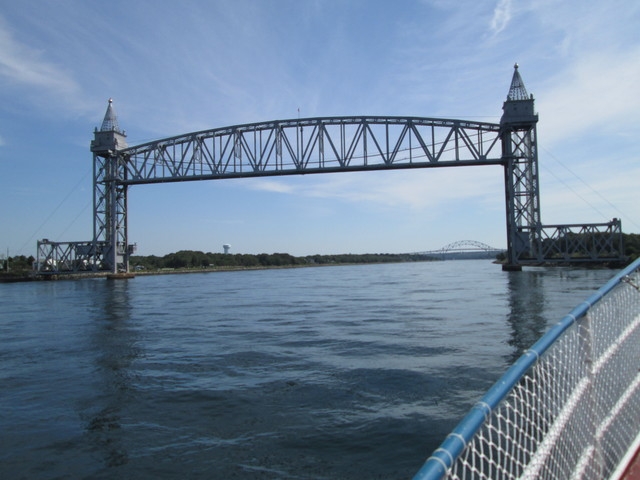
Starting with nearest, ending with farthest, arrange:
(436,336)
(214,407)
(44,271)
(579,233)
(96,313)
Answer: (214,407), (436,336), (96,313), (579,233), (44,271)

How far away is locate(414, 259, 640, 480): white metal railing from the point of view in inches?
90.9

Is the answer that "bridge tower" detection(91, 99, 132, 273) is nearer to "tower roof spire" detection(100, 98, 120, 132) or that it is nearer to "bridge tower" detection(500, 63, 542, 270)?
"tower roof spire" detection(100, 98, 120, 132)

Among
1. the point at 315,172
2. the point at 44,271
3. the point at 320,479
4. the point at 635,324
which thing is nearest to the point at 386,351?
the point at 320,479

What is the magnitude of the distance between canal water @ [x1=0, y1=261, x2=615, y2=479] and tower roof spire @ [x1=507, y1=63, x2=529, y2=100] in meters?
45.4

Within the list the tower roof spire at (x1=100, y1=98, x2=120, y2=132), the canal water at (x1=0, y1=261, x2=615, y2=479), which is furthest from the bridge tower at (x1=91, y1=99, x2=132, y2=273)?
the canal water at (x1=0, y1=261, x2=615, y2=479)

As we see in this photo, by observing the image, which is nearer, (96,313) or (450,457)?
(450,457)

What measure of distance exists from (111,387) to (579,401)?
9.97m

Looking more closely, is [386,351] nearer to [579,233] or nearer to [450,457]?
[450,457]

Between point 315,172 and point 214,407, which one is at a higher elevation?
point 315,172

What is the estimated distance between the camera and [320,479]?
20.4ft

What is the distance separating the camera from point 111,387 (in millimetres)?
Answer: 10711

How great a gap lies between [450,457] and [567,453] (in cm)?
203

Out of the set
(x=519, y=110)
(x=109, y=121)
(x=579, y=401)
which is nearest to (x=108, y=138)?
(x=109, y=121)

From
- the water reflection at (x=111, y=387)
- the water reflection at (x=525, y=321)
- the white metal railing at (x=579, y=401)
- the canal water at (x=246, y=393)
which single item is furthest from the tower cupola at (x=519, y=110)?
the white metal railing at (x=579, y=401)
